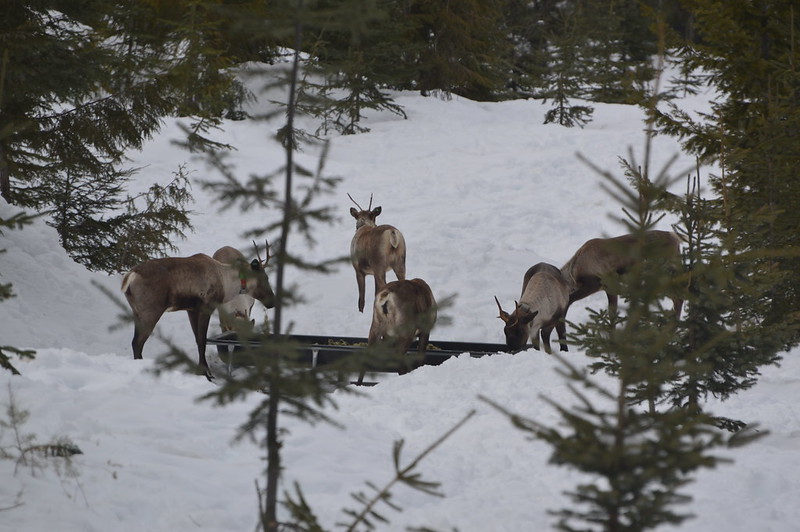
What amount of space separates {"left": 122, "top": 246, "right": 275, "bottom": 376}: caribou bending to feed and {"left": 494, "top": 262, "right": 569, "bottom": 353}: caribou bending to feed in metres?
3.40

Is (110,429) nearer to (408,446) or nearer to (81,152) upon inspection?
(408,446)

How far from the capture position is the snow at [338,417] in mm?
5578

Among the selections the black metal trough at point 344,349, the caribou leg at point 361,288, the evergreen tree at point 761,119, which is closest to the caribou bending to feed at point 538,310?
the black metal trough at point 344,349

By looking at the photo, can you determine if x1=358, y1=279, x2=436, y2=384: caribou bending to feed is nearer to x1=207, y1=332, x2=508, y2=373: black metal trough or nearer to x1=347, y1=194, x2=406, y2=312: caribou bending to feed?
x1=207, y1=332, x2=508, y2=373: black metal trough

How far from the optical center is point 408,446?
25.1 feet

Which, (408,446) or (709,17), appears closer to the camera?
(408,446)

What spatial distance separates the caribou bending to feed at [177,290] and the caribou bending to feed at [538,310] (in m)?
3.40

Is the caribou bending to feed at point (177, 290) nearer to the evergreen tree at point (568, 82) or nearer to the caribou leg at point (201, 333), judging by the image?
the caribou leg at point (201, 333)

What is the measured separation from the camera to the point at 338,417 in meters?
7.91

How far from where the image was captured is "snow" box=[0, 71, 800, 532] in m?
5.58

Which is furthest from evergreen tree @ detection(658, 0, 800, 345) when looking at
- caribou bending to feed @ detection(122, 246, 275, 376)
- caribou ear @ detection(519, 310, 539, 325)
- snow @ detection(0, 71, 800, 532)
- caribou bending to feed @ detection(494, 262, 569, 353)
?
caribou bending to feed @ detection(122, 246, 275, 376)

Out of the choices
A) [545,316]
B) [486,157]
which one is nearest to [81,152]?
[545,316]

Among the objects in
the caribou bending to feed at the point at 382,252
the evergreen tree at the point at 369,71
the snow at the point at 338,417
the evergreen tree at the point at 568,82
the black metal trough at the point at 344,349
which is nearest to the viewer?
the snow at the point at 338,417

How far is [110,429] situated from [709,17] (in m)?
10.5
